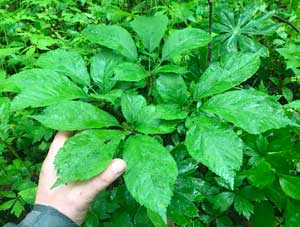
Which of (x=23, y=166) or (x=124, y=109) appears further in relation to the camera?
(x=23, y=166)

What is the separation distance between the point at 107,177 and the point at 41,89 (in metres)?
0.29

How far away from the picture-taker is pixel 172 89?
1.03 m

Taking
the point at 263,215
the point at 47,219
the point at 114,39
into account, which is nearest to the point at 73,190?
the point at 47,219

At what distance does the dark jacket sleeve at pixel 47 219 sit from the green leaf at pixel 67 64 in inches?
14.3

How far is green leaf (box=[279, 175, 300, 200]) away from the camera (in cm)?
105

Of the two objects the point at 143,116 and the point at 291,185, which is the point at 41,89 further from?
the point at 291,185

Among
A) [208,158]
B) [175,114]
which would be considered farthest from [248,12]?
[208,158]

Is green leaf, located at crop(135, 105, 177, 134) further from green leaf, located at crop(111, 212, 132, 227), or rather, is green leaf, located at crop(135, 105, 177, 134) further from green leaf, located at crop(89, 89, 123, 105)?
green leaf, located at crop(111, 212, 132, 227)

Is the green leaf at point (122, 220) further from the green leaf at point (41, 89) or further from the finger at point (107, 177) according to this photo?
the green leaf at point (41, 89)

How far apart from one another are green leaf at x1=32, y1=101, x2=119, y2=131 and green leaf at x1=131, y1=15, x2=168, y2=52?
12.4 inches

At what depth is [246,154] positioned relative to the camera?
1244 millimetres

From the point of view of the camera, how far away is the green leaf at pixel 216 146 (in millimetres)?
810

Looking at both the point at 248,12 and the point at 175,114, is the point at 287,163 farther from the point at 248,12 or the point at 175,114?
the point at 248,12

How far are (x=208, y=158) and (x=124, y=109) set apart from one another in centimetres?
26
